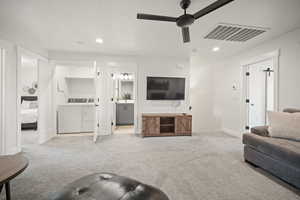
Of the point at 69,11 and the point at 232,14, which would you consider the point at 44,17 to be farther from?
the point at 232,14

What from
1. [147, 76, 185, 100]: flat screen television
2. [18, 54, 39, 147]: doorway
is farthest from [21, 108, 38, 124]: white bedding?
[147, 76, 185, 100]: flat screen television

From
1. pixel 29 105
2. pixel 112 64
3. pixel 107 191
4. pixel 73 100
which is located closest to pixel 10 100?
pixel 73 100

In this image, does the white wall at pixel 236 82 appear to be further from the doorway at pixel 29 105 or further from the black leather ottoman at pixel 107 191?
the doorway at pixel 29 105

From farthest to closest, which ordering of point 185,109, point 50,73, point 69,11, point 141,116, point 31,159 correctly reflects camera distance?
point 185,109
point 141,116
point 50,73
point 31,159
point 69,11

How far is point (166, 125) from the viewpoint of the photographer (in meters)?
4.12

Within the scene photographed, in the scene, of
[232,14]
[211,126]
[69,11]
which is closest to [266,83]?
[211,126]

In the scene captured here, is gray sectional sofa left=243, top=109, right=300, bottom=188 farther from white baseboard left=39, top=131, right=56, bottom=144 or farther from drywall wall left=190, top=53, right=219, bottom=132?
white baseboard left=39, top=131, right=56, bottom=144

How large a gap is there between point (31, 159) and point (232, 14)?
160 inches

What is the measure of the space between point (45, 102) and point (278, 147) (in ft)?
15.4

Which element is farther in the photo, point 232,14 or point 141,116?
point 141,116

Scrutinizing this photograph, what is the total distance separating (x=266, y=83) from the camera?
430 centimetres

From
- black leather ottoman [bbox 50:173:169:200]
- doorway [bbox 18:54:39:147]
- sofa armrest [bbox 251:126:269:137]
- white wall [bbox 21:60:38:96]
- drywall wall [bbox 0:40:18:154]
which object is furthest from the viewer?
white wall [bbox 21:60:38:96]

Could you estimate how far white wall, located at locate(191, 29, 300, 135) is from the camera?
271 centimetres

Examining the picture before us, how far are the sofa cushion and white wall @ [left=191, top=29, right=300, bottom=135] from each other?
1.18m
